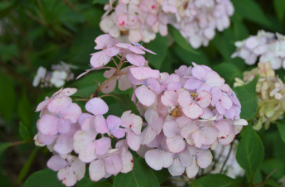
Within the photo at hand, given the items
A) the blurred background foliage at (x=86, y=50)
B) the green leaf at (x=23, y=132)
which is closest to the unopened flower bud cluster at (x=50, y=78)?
the blurred background foliage at (x=86, y=50)

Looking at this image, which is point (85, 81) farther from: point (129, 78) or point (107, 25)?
point (129, 78)

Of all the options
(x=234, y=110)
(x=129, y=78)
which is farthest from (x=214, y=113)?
(x=129, y=78)

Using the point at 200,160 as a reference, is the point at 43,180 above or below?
below

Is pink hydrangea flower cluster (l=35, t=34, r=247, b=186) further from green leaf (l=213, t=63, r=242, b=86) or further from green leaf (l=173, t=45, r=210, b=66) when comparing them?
green leaf (l=173, t=45, r=210, b=66)

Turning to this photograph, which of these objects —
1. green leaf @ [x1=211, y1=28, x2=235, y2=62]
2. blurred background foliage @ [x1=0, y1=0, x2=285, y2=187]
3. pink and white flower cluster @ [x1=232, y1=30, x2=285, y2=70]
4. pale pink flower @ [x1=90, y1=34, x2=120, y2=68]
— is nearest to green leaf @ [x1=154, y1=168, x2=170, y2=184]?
pale pink flower @ [x1=90, y1=34, x2=120, y2=68]

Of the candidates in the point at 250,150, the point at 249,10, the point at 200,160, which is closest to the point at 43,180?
the point at 200,160

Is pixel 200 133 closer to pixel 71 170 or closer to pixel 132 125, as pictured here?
pixel 132 125

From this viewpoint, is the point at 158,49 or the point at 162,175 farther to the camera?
the point at 158,49
